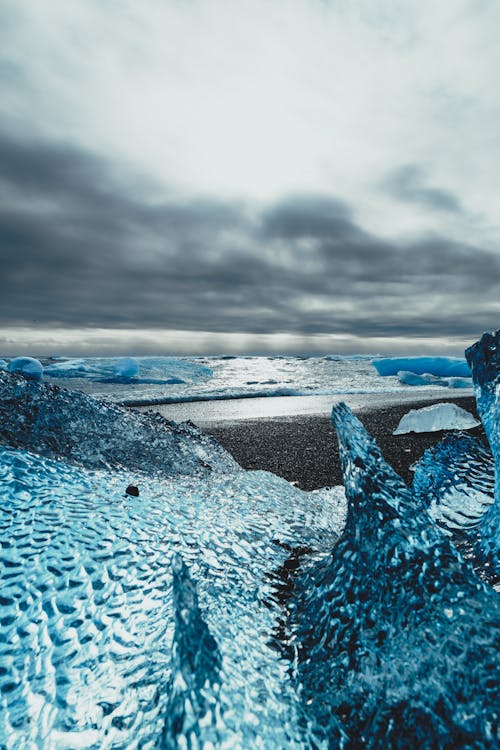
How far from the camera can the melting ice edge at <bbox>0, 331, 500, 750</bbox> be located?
57cm

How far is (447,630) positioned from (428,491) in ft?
3.17

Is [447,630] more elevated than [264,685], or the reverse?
[447,630]

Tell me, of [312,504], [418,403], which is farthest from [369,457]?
[418,403]

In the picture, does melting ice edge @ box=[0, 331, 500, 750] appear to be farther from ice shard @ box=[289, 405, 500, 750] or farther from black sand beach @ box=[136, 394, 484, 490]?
black sand beach @ box=[136, 394, 484, 490]

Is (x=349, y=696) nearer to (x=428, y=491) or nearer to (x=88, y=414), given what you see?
(x=428, y=491)

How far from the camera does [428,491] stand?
1502 millimetres

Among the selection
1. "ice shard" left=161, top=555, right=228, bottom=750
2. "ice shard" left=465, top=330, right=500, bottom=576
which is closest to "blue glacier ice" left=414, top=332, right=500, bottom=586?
"ice shard" left=465, top=330, right=500, bottom=576

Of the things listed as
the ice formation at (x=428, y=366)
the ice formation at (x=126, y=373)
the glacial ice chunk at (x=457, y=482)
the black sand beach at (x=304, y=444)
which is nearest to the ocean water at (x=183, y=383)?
the ice formation at (x=126, y=373)

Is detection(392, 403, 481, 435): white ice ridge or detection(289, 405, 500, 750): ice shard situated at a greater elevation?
detection(289, 405, 500, 750): ice shard

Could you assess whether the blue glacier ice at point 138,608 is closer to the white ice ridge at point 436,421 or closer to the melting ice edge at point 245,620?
the melting ice edge at point 245,620

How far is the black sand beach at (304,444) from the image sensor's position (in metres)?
4.30

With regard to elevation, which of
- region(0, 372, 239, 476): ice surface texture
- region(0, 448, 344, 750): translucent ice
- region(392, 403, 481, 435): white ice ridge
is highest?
region(0, 372, 239, 476): ice surface texture

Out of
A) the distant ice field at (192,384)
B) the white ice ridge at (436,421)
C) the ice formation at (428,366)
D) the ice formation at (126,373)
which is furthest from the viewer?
the ice formation at (428,366)

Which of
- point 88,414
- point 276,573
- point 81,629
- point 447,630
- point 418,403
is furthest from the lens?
point 418,403
